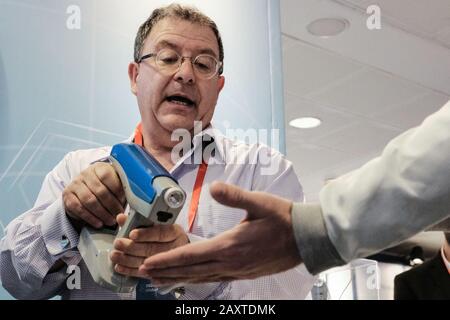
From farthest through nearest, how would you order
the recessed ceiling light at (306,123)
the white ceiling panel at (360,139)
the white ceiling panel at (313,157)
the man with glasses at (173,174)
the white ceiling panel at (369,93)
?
1. the white ceiling panel at (313,157)
2. the white ceiling panel at (360,139)
3. the recessed ceiling light at (306,123)
4. the white ceiling panel at (369,93)
5. the man with glasses at (173,174)

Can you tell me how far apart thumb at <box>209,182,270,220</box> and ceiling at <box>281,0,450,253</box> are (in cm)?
240

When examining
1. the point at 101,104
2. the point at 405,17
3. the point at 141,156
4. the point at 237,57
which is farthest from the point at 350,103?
the point at 141,156

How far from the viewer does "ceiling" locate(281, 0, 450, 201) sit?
10.1 ft

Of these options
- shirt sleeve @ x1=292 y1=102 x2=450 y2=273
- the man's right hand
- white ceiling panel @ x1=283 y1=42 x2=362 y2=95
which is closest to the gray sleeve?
shirt sleeve @ x1=292 y1=102 x2=450 y2=273

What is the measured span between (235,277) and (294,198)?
1.67 feet

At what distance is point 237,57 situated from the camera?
1873mm

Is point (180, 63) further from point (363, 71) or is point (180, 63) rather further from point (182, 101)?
point (363, 71)

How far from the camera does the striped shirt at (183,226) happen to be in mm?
1070

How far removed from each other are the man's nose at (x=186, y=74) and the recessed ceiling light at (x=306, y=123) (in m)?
3.25

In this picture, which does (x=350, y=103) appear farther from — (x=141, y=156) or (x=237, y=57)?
(x=141, y=156)

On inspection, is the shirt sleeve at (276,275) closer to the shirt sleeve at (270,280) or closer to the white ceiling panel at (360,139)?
the shirt sleeve at (270,280)

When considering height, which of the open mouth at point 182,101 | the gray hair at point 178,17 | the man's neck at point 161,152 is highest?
the gray hair at point 178,17

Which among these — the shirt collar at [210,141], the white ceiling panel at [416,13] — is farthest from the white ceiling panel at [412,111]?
the shirt collar at [210,141]

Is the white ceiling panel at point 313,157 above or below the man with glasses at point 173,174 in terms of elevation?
above
